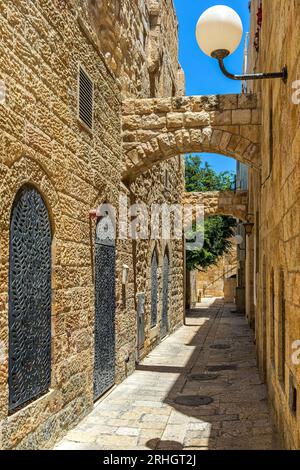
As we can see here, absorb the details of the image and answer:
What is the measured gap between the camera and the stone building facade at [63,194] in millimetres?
3312

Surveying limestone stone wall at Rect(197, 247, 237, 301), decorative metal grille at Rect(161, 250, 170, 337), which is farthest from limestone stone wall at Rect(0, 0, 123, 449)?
limestone stone wall at Rect(197, 247, 237, 301)

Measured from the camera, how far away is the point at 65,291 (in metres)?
4.40

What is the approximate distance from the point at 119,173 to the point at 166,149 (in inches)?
33.2

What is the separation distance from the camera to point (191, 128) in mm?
6902

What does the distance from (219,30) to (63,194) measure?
188 cm

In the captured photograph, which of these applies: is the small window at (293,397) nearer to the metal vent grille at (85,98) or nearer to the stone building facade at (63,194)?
the stone building facade at (63,194)

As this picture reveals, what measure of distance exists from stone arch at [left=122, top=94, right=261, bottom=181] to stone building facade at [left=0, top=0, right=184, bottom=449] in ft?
0.79

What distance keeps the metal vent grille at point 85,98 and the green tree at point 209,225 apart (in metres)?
11.6

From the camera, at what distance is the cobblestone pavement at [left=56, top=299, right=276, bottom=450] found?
443cm

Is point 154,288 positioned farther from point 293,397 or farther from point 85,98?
point 293,397

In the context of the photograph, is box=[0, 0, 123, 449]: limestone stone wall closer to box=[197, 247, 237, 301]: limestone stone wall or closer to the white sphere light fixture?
the white sphere light fixture

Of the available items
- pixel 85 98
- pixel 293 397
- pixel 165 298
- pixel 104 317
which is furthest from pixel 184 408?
pixel 165 298
